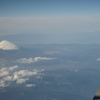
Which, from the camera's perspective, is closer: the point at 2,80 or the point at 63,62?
the point at 2,80

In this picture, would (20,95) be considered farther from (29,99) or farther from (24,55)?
(24,55)

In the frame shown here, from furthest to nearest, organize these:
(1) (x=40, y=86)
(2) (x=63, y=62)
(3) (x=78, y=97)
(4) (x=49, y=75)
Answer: (2) (x=63, y=62) < (4) (x=49, y=75) < (1) (x=40, y=86) < (3) (x=78, y=97)

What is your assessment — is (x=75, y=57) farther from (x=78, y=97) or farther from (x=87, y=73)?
(x=78, y=97)

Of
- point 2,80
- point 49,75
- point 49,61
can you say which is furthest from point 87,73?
point 2,80

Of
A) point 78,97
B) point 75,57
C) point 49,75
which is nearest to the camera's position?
point 78,97

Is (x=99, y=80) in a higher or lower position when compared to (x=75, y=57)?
lower

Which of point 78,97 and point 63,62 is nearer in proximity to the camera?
point 78,97

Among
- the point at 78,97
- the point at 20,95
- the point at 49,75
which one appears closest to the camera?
the point at 20,95

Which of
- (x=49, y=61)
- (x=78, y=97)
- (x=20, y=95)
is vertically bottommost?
(x=78, y=97)

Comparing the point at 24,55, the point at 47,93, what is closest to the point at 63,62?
the point at 24,55
